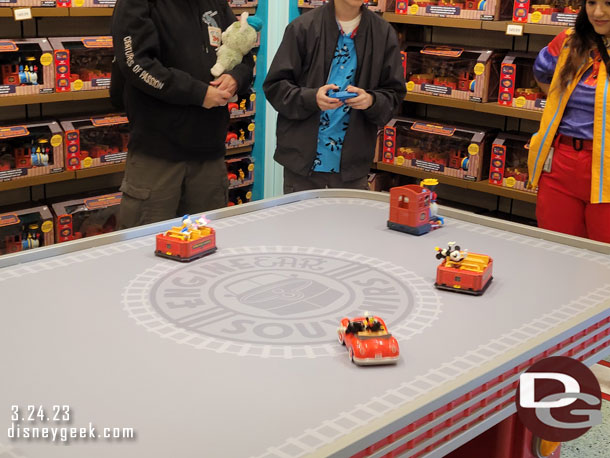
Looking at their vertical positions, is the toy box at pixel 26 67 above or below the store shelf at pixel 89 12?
below

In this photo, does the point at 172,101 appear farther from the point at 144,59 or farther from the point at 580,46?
the point at 580,46

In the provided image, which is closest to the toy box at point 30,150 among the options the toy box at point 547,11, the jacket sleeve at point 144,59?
the jacket sleeve at point 144,59

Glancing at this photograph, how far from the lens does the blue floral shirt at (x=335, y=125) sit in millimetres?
3205

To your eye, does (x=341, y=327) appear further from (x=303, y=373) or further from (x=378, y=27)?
(x=378, y=27)

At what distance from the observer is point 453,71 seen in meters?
4.55

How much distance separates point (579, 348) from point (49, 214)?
3064mm

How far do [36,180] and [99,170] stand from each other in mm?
367

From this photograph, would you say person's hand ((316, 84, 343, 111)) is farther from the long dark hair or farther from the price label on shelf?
the price label on shelf

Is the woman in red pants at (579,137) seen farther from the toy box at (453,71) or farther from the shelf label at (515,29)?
the toy box at (453,71)

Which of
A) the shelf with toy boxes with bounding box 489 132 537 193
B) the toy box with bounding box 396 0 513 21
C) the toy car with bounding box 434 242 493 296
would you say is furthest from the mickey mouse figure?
the toy box with bounding box 396 0 513 21

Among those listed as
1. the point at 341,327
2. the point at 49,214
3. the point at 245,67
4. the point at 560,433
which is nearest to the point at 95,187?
the point at 49,214

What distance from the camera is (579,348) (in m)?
1.72

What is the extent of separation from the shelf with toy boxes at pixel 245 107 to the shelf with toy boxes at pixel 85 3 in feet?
3.53

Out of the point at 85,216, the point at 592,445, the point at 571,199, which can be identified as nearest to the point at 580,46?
the point at 571,199
